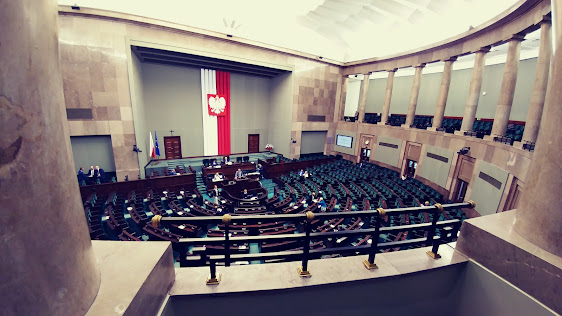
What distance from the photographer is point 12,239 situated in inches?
37.8

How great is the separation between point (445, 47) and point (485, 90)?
23.9ft

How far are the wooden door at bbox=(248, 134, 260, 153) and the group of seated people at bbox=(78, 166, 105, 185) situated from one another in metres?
11.9

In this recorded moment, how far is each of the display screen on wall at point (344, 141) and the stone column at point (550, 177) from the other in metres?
19.2

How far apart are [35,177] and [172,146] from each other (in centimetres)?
1930

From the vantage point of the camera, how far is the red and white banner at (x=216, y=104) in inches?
761

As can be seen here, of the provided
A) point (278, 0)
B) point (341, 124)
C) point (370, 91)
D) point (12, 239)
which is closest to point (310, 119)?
point (341, 124)

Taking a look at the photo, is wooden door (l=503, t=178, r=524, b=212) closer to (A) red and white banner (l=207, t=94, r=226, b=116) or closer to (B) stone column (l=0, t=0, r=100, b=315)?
(B) stone column (l=0, t=0, r=100, b=315)

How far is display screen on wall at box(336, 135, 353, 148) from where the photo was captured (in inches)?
819

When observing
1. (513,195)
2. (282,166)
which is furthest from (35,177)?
(282,166)

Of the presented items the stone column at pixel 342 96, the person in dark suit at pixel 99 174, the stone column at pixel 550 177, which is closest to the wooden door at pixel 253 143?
the stone column at pixel 342 96

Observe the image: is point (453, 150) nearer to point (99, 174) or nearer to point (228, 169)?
point (228, 169)

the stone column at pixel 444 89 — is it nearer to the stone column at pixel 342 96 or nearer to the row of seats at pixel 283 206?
the row of seats at pixel 283 206

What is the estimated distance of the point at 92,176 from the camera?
12047mm

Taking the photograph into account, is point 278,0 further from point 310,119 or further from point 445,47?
point 445,47
